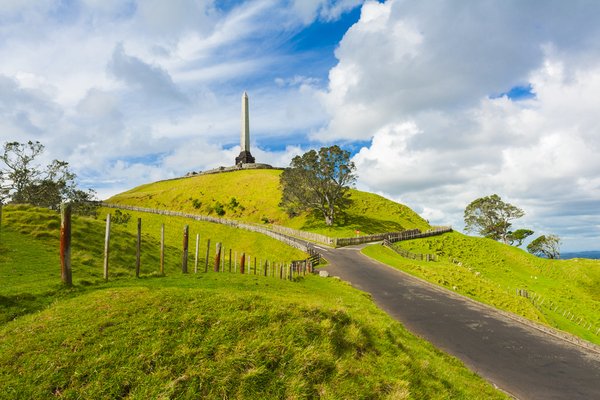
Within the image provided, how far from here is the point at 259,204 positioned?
325 ft

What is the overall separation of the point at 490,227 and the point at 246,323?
10884 cm

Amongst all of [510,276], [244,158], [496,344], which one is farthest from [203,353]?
[244,158]

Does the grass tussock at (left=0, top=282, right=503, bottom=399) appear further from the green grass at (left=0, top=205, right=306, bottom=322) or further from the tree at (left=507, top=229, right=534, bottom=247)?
the tree at (left=507, top=229, right=534, bottom=247)

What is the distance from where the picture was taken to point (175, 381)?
671cm

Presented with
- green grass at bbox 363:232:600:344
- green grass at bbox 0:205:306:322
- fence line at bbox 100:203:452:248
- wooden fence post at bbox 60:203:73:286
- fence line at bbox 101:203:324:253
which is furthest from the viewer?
fence line at bbox 100:203:452:248

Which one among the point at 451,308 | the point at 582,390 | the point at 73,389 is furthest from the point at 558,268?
the point at 73,389

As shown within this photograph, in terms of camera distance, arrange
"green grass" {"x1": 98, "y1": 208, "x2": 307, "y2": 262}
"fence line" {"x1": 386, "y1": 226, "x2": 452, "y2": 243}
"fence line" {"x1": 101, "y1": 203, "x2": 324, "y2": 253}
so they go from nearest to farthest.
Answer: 1. "green grass" {"x1": 98, "y1": 208, "x2": 307, "y2": 262}
2. "fence line" {"x1": 101, "y1": 203, "x2": 324, "y2": 253}
3. "fence line" {"x1": 386, "y1": 226, "x2": 452, "y2": 243}

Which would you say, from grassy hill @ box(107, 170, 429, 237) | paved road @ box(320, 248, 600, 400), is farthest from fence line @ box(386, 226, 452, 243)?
paved road @ box(320, 248, 600, 400)

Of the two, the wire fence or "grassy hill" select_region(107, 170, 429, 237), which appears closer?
the wire fence

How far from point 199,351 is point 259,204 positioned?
3625 inches

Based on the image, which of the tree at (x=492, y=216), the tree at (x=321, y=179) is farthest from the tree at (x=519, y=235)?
the tree at (x=321, y=179)

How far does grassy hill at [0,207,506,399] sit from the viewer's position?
6.75 meters

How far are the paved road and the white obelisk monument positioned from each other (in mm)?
100824

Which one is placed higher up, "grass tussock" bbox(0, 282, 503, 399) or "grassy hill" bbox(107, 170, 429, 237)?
"grassy hill" bbox(107, 170, 429, 237)
